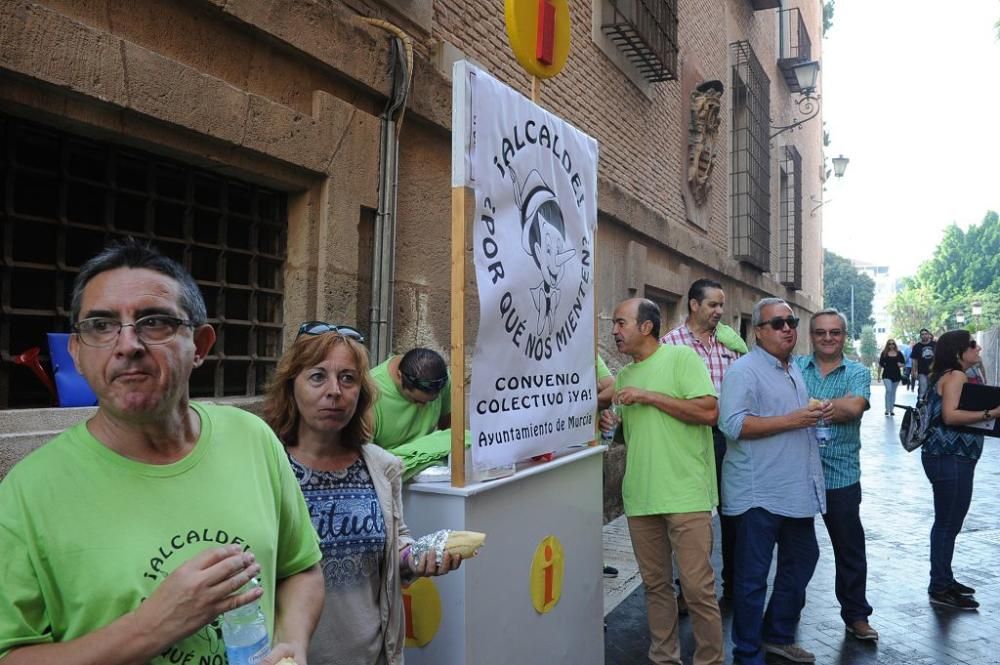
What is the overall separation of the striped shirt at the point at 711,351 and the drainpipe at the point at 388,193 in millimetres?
1869

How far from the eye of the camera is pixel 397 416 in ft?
11.3

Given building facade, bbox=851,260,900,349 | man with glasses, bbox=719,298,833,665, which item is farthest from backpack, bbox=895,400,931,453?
building facade, bbox=851,260,900,349

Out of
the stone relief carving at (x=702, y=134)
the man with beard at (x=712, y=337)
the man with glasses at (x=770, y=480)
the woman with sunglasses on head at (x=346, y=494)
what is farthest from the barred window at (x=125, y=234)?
the stone relief carving at (x=702, y=134)

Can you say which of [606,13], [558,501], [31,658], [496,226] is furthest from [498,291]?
[606,13]

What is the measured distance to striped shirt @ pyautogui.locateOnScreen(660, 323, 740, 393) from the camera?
519 centimetres

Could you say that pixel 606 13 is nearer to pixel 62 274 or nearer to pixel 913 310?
pixel 62 274

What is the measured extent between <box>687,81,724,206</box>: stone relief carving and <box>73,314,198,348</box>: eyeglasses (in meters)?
10.1

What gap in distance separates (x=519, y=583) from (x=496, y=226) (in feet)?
3.98

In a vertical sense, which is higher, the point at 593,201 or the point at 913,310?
the point at 913,310

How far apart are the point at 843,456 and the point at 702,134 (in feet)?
25.2

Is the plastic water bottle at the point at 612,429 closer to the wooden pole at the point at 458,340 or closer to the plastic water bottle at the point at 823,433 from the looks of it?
the plastic water bottle at the point at 823,433

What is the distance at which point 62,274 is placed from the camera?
10.5ft

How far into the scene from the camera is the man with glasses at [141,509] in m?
1.29

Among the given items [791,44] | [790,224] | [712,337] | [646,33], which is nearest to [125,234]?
[712,337]
